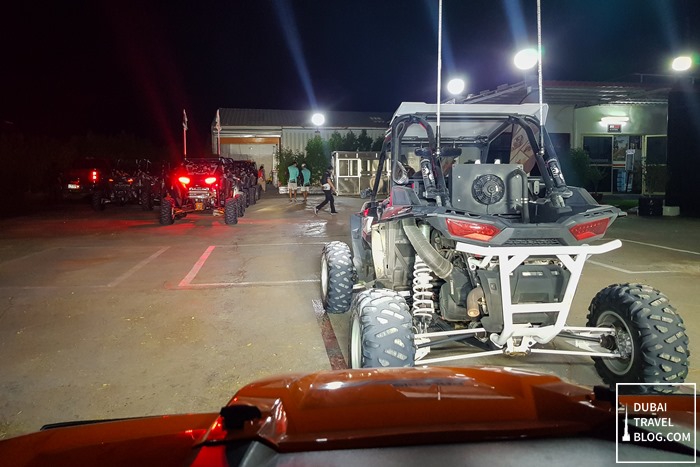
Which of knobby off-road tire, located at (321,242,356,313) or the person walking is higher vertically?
the person walking

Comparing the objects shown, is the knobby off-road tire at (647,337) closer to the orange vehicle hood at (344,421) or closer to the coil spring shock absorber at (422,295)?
the coil spring shock absorber at (422,295)

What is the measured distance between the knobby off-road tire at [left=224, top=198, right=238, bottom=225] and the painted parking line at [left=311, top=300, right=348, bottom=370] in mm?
9447

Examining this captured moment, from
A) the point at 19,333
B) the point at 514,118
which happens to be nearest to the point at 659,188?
the point at 514,118

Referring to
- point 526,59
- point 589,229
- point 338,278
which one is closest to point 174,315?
point 338,278

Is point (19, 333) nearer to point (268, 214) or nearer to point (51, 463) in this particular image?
point (51, 463)

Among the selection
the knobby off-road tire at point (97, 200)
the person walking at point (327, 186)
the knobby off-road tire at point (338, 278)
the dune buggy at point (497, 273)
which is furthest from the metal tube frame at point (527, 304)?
the knobby off-road tire at point (97, 200)

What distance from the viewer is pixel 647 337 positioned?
13.3ft

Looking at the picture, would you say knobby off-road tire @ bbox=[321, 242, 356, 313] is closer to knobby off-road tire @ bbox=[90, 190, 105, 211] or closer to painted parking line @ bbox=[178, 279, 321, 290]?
painted parking line @ bbox=[178, 279, 321, 290]

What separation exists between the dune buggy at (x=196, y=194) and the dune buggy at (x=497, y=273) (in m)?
11.9

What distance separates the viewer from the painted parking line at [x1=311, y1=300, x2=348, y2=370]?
5.32m

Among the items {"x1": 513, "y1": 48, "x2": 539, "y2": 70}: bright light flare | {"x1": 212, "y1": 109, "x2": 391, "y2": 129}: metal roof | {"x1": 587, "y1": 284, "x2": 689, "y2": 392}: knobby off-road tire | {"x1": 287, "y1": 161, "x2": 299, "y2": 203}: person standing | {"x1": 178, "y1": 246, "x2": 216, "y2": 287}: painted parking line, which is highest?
{"x1": 212, "y1": 109, "x2": 391, "y2": 129}: metal roof

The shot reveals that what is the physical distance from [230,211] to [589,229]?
1358cm

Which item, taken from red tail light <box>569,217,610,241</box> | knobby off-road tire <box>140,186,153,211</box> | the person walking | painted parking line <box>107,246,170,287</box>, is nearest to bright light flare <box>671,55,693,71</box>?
the person walking

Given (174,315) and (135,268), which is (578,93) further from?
(174,315)
